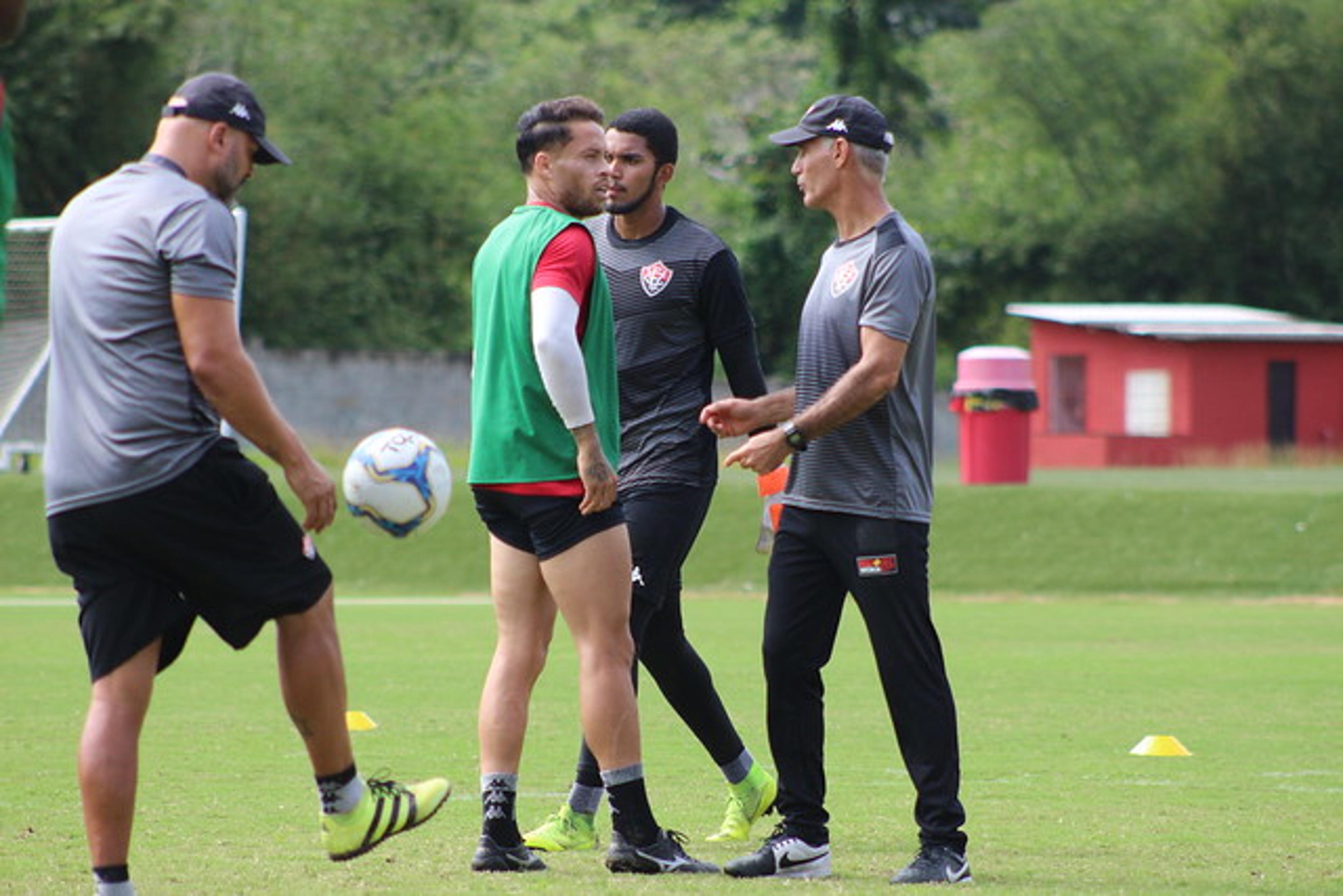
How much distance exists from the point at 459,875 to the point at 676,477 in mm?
1578

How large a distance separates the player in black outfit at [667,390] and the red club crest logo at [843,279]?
69 centimetres

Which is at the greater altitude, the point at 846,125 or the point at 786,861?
the point at 846,125

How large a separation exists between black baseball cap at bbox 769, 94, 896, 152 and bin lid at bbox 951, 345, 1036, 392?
58.6 ft

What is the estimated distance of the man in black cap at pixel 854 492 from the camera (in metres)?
6.50

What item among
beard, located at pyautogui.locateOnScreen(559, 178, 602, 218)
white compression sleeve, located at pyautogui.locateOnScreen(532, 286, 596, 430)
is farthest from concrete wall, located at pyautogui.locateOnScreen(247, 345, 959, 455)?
white compression sleeve, located at pyautogui.locateOnScreen(532, 286, 596, 430)

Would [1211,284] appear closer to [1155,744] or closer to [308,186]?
[308,186]

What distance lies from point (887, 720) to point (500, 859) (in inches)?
174

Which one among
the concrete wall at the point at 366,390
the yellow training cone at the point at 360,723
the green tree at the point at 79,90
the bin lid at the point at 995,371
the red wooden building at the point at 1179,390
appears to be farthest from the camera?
the concrete wall at the point at 366,390

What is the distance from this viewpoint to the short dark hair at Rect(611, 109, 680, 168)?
7434 millimetres

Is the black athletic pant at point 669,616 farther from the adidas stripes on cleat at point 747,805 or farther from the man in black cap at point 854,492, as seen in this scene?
the man in black cap at point 854,492

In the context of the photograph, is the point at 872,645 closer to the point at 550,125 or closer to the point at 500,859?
the point at 500,859

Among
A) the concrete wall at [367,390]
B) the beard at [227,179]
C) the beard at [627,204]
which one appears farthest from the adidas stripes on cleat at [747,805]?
the concrete wall at [367,390]

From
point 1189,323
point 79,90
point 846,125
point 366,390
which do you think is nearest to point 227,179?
point 846,125

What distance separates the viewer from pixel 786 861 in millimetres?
6578
